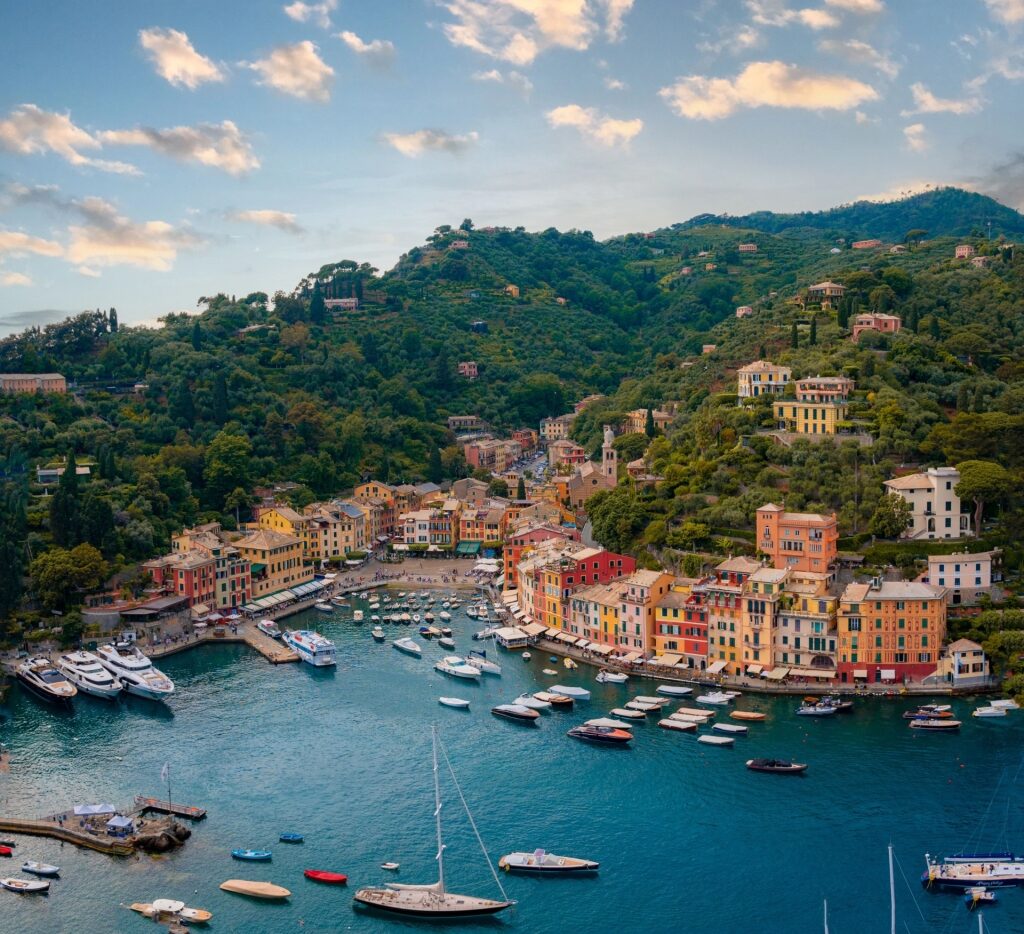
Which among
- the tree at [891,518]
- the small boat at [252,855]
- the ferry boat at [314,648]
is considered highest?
the tree at [891,518]

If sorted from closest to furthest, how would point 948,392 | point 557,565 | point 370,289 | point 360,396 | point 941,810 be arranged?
point 941,810 → point 557,565 → point 948,392 → point 360,396 → point 370,289

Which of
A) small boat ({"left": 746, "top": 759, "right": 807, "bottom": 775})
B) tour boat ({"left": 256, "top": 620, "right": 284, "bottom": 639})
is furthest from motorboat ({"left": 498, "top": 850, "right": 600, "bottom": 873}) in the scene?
tour boat ({"left": 256, "top": 620, "right": 284, "bottom": 639})

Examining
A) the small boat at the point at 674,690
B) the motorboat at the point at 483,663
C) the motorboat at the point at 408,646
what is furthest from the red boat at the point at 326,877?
the motorboat at the point at 408,646

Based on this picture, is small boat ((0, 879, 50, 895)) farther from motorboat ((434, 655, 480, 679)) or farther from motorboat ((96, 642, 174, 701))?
motorboat ((434, 655, 480, 679))

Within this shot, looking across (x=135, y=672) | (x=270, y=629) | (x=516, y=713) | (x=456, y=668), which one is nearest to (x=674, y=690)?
(x=516, y=713)

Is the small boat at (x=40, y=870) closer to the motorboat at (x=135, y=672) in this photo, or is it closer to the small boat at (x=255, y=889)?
the small boat at (x=255, y=889)

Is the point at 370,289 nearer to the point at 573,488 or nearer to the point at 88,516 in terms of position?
the point at 573,488

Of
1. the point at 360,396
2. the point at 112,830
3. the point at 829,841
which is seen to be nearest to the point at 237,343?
the point at 360,396
